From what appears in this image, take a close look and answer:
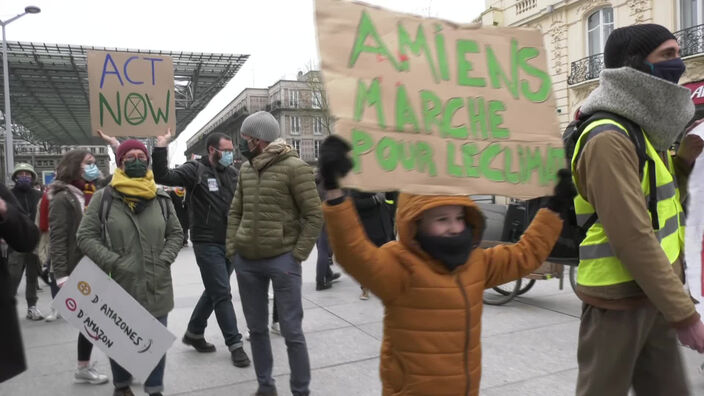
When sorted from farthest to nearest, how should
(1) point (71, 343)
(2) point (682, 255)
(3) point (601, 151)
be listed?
(1) point (71, 343)
(2) point (682, 255)
(3) point (601, 151)

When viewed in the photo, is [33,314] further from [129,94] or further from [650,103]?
[650,103]

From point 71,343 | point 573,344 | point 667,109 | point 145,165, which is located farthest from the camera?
point 71,343

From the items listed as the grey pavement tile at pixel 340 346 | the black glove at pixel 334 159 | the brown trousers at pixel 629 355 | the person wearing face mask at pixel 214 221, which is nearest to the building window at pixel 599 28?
the grey pavement tile at pixel 340 346

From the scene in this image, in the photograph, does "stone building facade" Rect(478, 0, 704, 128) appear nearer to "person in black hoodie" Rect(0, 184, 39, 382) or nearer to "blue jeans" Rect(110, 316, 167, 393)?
"blue jeans" Rect(110, 316, 167, 393)

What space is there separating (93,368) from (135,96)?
2.19 metres

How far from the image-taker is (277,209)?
3592 mm

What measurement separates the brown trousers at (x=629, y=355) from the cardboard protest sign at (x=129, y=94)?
3.69 meters

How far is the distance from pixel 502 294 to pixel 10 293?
527cm

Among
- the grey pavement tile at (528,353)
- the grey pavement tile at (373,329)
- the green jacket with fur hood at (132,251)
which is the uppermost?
the green jacket with fur hood at (132,251)

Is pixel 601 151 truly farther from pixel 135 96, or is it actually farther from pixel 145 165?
pixel 135 96

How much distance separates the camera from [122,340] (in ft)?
11.3

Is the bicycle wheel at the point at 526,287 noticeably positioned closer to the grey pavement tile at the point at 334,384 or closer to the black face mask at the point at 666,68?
the grey pavement tile at the point at 334,384

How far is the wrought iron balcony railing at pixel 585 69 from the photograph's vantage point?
767 inches

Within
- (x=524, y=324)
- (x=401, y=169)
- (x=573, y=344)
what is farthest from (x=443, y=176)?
(x=524, y=324)
